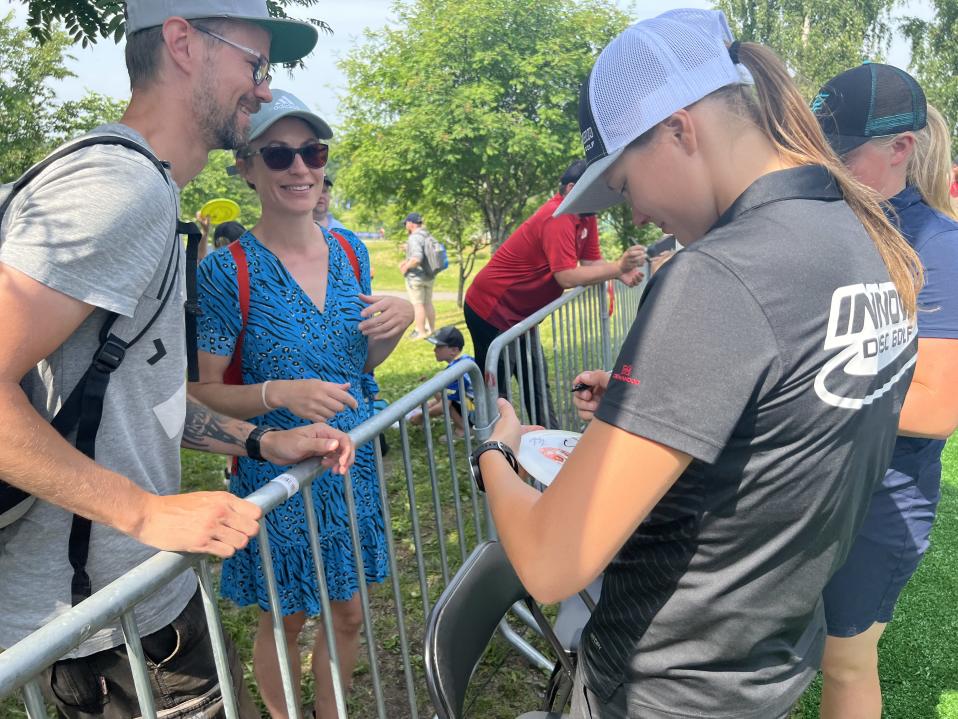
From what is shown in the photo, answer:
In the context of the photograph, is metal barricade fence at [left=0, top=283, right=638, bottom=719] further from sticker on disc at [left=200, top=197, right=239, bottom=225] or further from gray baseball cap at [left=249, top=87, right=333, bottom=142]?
sticker on disc at [left=200, top=197, right=239, bottom=225]

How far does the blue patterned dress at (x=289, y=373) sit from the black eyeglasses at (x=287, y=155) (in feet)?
0.84

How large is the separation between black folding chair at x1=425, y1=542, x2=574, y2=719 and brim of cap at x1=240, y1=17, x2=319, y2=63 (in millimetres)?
1533

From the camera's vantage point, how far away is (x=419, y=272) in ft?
39.2

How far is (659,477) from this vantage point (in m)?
1.03

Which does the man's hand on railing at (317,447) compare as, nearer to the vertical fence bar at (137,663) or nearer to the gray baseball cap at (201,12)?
the vertical fence bar at (137,663)

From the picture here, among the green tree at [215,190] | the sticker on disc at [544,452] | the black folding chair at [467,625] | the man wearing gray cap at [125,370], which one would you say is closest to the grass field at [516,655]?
the black folding chair at [467,625]

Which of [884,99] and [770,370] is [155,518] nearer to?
[770,370]

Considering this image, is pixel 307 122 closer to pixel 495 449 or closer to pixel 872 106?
pixel 495 449

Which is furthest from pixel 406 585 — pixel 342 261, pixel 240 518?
pixel 240 518

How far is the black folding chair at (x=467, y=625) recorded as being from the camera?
160cm

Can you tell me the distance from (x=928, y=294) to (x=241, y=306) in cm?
196

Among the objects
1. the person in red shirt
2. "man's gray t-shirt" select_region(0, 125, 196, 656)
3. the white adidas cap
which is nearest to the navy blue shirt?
the white adidas cap

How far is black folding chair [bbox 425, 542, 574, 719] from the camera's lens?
1597mm

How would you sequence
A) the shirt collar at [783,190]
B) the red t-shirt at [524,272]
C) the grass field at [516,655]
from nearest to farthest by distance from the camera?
the shirt collar at [783,190]
the grass field at [516,655]
the red t-shirt at [524,272]
